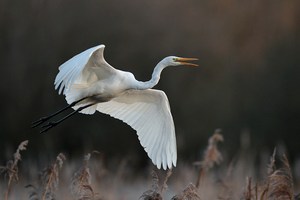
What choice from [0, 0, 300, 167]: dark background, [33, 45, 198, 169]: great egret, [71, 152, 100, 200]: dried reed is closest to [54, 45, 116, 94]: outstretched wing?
[33, 45, 198, 169]: great egret

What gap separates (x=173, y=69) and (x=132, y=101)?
7.94m

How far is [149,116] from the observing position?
629cm

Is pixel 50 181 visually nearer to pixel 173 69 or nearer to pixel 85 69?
pixel 85 69

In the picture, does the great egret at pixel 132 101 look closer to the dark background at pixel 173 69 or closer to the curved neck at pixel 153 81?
the curved neck at pixel 153 81

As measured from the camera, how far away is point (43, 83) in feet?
43.3

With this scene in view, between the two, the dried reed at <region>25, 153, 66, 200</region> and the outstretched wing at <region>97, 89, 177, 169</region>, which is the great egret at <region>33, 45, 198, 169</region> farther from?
the dried reed at <region>25, 153, 66, 200</region>

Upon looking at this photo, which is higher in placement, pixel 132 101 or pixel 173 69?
pixel 132 101

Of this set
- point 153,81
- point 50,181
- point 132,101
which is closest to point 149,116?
point 132,101

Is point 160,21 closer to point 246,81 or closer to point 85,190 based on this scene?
point 246,81

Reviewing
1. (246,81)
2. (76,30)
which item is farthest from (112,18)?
(246,81)

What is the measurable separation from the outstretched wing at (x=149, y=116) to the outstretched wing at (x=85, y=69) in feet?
1.05

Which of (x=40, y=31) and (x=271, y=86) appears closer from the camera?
(x=40, y=31)

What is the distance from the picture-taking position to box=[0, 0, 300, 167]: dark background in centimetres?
1308

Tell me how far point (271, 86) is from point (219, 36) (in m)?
1.53
